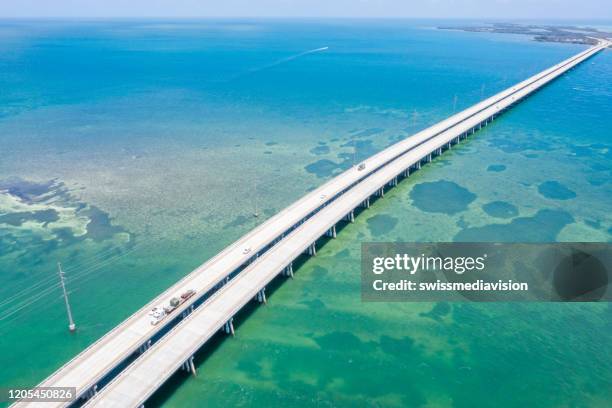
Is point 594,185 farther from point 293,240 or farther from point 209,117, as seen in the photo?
point 209,117

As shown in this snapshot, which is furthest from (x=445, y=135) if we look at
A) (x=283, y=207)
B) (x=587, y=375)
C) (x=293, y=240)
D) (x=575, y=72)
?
(x=575, y=72)

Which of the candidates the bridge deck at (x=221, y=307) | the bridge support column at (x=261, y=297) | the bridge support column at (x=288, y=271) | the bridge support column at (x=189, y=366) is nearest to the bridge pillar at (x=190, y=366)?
the bridge support column at (x=189, y=366)

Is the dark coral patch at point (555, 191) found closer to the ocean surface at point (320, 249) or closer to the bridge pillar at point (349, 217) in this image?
the ocean surface at point (320, 249)

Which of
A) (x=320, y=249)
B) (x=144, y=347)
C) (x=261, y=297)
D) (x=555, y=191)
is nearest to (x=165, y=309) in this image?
(x=144, y=347)

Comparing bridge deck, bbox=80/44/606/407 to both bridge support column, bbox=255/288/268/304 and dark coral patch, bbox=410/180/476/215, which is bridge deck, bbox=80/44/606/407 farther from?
dark coral patch, bbox=410/180/476/215

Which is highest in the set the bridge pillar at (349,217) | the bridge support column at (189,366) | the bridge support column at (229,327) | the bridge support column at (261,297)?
the bridge pillar at (349,217)

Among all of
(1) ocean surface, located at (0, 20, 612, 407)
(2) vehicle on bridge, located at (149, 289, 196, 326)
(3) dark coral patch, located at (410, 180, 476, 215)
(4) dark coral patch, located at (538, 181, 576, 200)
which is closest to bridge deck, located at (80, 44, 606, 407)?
(2) vehicle on bridge, located at (149, 289, 196, 326)

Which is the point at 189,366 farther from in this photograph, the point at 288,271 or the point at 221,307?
the point at 288,271
